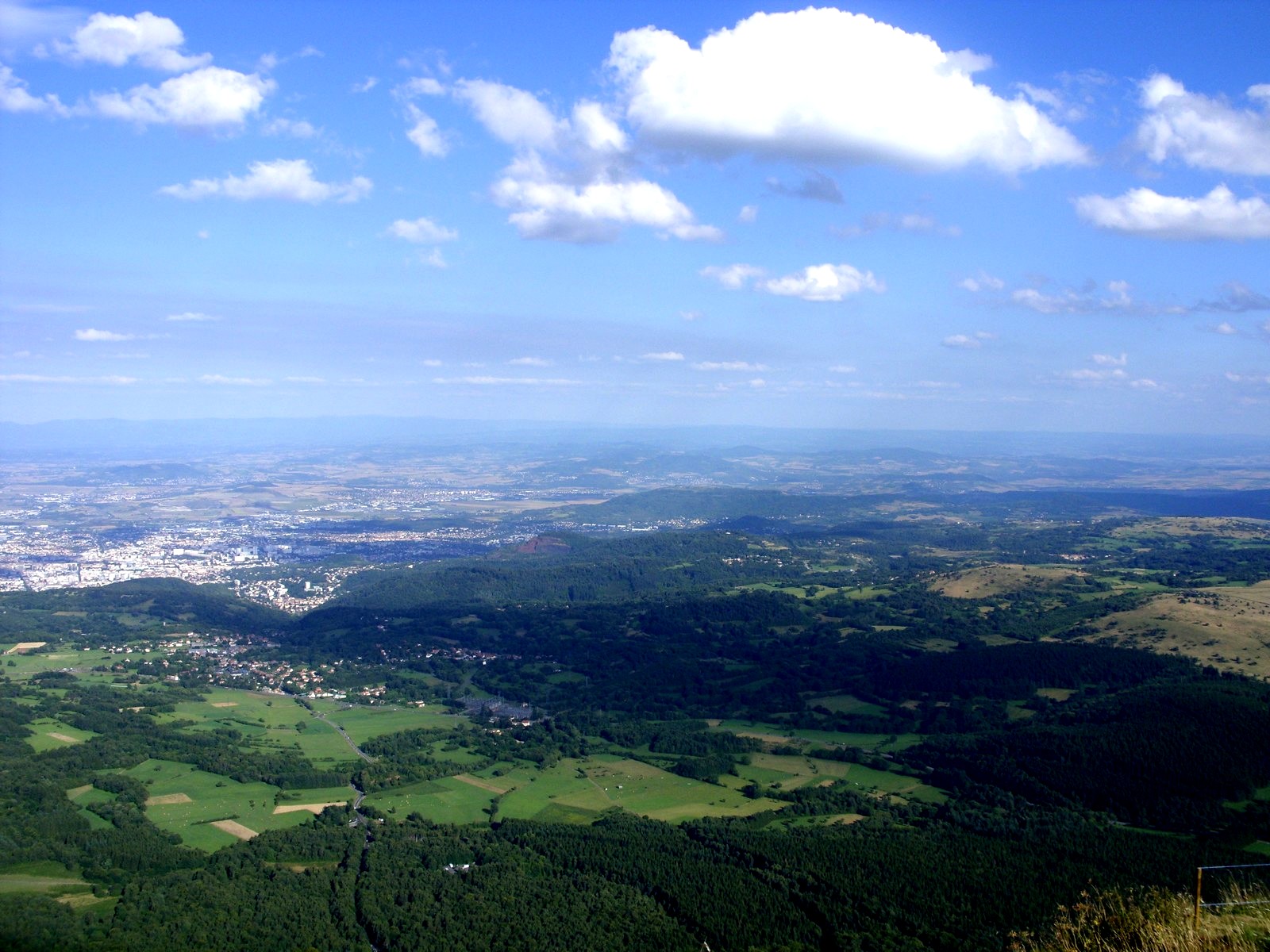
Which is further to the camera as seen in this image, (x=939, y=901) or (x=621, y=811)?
(x=621, y=811)

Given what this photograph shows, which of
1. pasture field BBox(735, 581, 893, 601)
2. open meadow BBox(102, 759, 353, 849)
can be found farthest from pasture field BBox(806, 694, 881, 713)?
open meadow BBox(102, 759, 353, 849)

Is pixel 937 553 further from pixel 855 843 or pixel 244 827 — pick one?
pixel 244 827

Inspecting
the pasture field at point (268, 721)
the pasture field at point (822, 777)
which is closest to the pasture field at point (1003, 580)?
the pasture field at point (822, 777)

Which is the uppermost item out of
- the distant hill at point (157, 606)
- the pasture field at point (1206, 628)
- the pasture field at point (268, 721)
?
the pasture field at point (1206, 628)

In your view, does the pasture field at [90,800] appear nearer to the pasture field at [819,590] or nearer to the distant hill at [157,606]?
the distant hill at [157,606]

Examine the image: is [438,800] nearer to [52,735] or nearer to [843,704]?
[52,735]

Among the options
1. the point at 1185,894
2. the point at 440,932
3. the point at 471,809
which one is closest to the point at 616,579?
the point at 471,809
